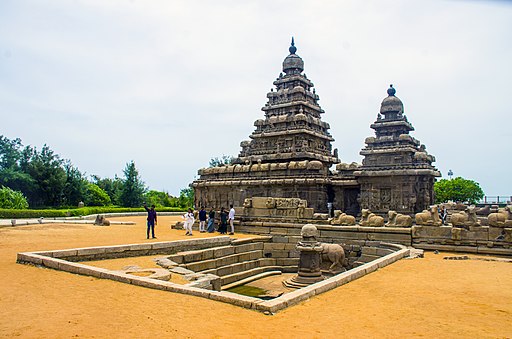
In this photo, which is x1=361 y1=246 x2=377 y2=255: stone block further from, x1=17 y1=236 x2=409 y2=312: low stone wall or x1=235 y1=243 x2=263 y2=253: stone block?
x1=235 y1=243 x2=263 y2=253: stone block

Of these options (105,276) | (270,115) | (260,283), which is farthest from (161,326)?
(270,115)

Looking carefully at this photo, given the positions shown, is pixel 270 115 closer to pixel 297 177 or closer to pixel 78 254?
pixel 297 177

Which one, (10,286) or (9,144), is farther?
(9,144)

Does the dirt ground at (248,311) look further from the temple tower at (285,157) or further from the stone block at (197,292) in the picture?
the temple tower at (285,157)

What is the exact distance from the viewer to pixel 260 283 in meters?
15.8

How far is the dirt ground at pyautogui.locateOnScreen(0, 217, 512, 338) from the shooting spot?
558cm

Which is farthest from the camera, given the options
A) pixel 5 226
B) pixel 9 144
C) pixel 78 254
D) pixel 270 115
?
pixel 9 144

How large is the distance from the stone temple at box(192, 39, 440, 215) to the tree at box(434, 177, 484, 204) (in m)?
19.5

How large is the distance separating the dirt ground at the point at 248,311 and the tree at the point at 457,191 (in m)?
38.4

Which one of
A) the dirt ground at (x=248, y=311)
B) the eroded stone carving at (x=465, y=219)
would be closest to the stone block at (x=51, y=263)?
the dirt ground at (x=248, y=311)

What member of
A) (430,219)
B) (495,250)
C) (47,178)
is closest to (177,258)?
(430,219)

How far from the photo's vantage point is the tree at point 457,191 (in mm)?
44375

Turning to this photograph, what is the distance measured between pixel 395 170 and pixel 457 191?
25.8 m

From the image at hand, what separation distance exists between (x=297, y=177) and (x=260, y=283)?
10.5 metres
